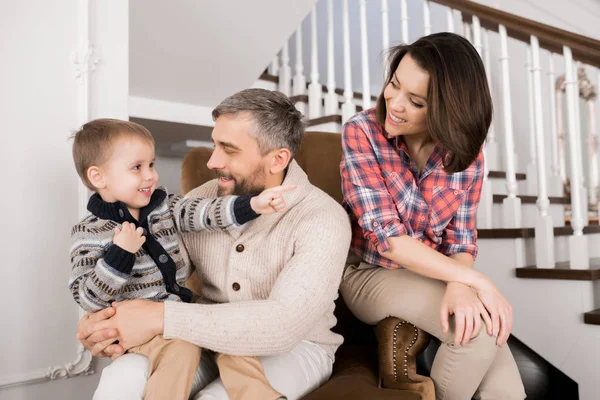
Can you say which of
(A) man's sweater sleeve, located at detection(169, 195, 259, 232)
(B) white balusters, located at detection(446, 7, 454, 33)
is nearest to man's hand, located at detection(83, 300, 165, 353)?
(A) man's sweater sleeve, located at detection(169, 195, 259, 232)

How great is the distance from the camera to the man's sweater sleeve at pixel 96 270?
1140mm

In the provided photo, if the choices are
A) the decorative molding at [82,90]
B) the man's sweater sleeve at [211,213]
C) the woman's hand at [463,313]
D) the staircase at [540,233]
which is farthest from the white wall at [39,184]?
the staircase at [540,233]

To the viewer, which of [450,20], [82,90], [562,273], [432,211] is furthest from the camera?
[450,20]

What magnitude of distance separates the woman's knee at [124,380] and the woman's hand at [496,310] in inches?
32.0

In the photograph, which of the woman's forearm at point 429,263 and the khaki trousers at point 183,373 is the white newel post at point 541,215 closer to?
the woman's forearm at point 429,263

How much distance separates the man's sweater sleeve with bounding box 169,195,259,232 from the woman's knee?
370 millimetres

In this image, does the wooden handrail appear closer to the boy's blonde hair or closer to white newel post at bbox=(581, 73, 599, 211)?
white newel post at bbox=(581, 73, 599, 211)

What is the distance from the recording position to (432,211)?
1533mm

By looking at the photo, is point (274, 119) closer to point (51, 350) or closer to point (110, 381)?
point (110, 381)

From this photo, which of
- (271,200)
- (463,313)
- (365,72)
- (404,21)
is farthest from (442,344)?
(404,21)

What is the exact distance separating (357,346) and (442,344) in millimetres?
379

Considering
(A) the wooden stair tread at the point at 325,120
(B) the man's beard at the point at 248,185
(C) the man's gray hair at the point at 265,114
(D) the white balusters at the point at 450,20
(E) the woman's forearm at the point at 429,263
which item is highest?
(D) the white balusters at the point at 450,20

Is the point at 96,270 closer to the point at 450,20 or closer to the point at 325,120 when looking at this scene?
the point at 325,120

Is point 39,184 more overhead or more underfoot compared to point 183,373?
more overhead
